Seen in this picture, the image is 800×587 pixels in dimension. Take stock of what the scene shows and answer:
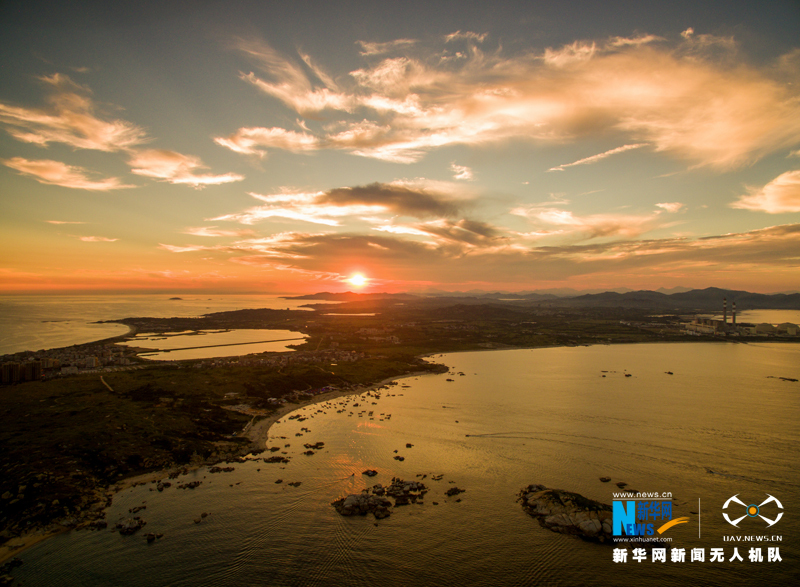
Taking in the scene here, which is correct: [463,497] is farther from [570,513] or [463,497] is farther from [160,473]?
[160,473]

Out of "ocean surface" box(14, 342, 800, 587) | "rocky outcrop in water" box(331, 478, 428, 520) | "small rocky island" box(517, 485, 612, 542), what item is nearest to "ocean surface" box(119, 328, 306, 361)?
"ocean surface" box(14, 342, 800, 587)

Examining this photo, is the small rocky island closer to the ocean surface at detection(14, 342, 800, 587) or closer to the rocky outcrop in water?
the ocean surface at detection(14, 342, 800, 587)

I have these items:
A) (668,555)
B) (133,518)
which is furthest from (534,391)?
(133,518)

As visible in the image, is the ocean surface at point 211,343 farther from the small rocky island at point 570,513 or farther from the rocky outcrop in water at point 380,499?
the small rocky island at point 570,513

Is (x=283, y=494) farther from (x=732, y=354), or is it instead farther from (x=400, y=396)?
(x=732, y=354)

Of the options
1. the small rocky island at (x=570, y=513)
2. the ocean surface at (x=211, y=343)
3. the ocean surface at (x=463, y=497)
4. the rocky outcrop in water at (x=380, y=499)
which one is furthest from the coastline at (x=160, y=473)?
the ocean surface at (x=211, y=343)

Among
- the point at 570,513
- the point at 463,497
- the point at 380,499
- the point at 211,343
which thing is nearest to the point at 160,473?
the point at 380,499

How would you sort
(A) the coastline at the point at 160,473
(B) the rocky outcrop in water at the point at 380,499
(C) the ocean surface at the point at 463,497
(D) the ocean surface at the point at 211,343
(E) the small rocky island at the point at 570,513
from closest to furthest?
1. (C) the ocean surface at the point at 463,497
2. (A) the coastline at the point at 160,473
3. (E) the small rocky island at the point at 570,513
4. (B) the rocky outcrop in water at the point at 380,499
5. (D) the ocean surface at the point at 211,343
